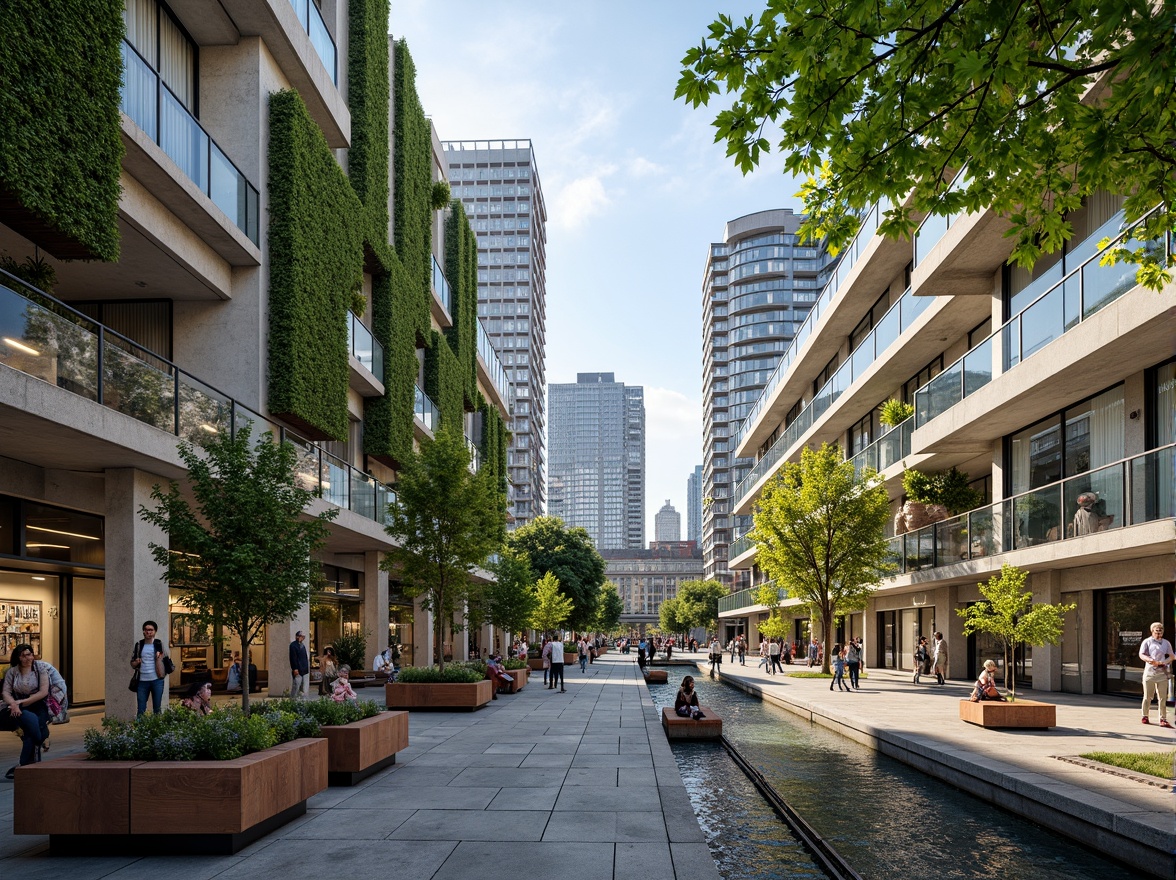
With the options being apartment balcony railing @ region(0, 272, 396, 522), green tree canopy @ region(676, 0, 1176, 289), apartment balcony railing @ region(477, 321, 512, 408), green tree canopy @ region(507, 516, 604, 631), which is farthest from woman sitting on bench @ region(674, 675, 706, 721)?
green tree canopy @ region(507, 516, 604, 631)

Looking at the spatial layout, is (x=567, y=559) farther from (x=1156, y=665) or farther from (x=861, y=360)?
(x=1156, y=665)

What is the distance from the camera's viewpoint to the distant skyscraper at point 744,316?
118062 mm

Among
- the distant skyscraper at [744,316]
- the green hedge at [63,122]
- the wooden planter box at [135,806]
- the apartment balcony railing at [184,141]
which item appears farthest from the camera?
the distant skyscraper at [744,316]

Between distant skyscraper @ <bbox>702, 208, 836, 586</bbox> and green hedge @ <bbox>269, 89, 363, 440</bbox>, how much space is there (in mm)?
90341

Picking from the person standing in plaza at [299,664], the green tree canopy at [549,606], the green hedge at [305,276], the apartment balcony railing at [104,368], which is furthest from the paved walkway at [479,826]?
the green tree canopy at [549,606]

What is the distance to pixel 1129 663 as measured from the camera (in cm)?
2164

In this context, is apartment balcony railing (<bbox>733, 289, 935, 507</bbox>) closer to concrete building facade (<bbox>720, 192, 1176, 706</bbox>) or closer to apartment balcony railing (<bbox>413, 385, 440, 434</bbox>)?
concrete building facade (<bbox>720, 192, 1176, 706</bbox>)

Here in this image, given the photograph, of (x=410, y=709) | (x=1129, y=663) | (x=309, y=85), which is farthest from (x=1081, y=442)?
(x=309, y=85)

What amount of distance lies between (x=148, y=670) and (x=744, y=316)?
112m

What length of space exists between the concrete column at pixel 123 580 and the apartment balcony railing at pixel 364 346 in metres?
12.3

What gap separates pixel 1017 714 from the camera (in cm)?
1587

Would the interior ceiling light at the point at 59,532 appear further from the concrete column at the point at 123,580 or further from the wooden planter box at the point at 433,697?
the wooden planter box at the point at 433,697

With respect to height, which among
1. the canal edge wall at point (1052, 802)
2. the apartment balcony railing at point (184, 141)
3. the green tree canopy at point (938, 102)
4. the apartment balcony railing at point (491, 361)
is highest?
the apartment balcony railing at point (491, 361)

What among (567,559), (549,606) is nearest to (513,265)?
(567,559)
